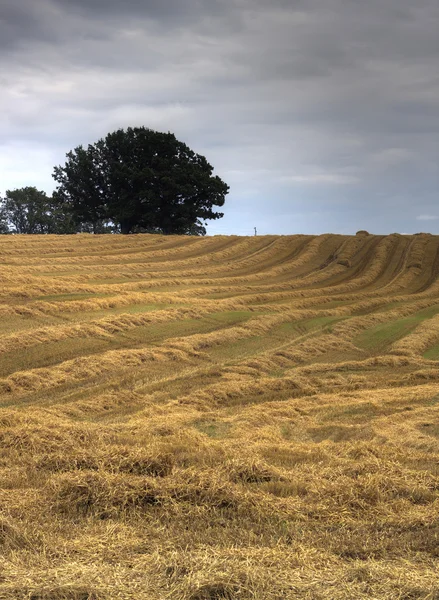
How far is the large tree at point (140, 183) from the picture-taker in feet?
176

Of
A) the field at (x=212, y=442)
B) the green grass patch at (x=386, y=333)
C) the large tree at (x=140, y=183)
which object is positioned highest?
the large tree at (x=140, y=183)

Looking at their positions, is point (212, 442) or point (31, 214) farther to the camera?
point (31, 214)

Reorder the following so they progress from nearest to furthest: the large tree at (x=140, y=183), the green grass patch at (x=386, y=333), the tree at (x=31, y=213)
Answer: the green grass patch at (x=386, y=333), the large tree at (x=140, y=183), the tree at (x=31, y=213)

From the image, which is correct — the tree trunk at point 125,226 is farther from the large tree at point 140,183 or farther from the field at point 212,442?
the field at point 212,442

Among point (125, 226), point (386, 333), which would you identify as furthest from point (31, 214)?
point (386, 333)

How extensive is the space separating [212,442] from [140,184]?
Result: 48.8 metres

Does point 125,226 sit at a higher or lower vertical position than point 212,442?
higher

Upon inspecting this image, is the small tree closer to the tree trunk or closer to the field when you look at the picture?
the tree trunk

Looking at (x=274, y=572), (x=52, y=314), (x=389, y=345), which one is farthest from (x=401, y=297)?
(x=274, y=572)

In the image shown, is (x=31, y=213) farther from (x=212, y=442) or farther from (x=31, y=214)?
(x=212, y=442)

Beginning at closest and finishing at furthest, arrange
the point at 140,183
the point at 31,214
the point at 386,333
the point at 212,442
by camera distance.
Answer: the point at 212,442
the point at 386,333
the point at 140,183
the point at 31,214

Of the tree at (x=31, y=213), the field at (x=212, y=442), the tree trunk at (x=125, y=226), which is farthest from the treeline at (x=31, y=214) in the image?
the field at (x=212, y=442)

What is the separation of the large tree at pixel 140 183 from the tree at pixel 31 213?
1005 cm

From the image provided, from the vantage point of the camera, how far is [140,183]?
54562 millimetres
